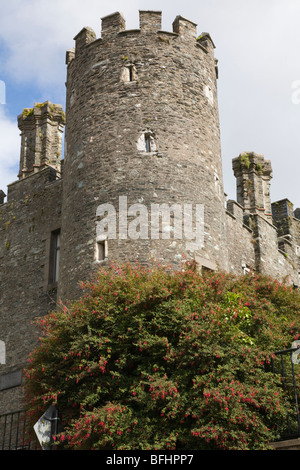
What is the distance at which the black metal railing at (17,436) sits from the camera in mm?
11309

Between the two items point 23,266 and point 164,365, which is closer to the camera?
point 164,365

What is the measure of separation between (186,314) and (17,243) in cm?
835

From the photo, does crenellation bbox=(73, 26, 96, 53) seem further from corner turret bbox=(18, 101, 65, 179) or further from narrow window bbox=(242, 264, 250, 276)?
narrow window bbox=(242, 264, 250, 276)

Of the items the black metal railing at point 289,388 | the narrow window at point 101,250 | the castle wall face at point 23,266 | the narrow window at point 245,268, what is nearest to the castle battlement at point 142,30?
the castle wall face at point 23,266

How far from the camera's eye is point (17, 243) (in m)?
17.3

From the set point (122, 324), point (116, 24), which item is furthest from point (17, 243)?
point (122, 324)

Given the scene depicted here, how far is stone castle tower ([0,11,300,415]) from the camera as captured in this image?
1296 cm

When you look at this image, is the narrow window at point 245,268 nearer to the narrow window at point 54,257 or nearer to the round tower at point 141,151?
the round tower at point 141,151

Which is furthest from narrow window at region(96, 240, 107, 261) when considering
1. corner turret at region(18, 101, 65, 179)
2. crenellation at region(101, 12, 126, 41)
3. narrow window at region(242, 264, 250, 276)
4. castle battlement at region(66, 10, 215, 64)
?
corner turret at region(18, 101, 65, 179)

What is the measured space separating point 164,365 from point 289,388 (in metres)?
1.91

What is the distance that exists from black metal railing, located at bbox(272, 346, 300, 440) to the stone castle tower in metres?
2.99

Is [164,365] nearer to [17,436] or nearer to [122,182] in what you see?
[17,436]

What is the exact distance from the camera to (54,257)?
1622 centimetres

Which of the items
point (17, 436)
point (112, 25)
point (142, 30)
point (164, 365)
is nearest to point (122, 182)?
point (142, 30)
